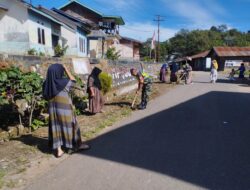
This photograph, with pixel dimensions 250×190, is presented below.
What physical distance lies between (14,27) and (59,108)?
1926 cm

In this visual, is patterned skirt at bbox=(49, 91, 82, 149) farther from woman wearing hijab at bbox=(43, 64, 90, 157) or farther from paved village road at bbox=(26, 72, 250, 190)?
paved village road at bbox=(26, 72, 250, 190)

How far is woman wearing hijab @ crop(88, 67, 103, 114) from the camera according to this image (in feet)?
31.0

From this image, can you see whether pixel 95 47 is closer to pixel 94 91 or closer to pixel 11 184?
pixel 94 91

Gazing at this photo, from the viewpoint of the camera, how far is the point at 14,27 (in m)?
22.7

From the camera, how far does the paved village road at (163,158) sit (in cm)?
442

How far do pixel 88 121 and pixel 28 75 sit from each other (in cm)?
231

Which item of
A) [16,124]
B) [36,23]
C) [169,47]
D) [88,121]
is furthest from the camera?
[169,47]

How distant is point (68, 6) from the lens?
140 ft

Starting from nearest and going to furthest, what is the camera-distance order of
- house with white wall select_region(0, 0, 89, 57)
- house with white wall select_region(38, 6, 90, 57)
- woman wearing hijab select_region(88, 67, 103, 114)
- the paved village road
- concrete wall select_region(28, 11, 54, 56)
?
the paved village road < woman wearing hijab select_region(88, 67, 103, 114) < house with white wall select_region(0, 0, 89, 57) < concrete wall select_region(28, 11, 54, 56) < house with white wall select_region(38, 6, 90, 57)

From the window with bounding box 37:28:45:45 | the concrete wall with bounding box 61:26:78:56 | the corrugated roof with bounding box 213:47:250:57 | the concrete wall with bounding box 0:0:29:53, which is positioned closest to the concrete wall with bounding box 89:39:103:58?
the concrete wall with bounding box 61:26:78:56

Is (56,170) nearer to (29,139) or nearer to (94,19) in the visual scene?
(29,139)

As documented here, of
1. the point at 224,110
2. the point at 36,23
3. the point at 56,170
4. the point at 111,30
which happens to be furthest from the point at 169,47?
the point at 56,170

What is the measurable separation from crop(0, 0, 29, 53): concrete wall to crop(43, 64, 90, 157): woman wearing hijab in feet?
59.7

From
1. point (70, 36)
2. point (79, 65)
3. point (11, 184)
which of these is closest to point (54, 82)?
point (11, 184)
